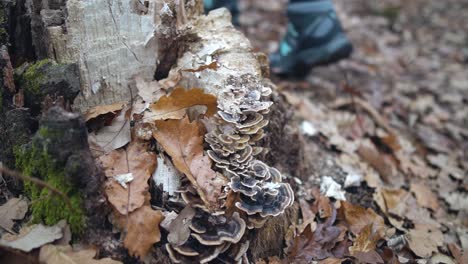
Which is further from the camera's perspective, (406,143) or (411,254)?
(406,143)

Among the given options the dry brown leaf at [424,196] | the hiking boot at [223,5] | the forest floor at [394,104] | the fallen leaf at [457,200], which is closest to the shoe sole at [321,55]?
the forest floor at [394,104]

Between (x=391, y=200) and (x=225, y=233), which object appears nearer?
(x=225, y=233)

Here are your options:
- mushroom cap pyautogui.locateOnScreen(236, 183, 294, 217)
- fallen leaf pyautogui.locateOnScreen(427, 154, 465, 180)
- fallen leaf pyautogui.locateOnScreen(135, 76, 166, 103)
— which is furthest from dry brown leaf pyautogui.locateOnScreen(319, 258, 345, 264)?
fallen leaf pyautogui.locateOnScreen(427, 154, 465, 180)

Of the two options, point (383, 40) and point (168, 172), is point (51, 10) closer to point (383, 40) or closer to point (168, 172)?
point (168, 172)

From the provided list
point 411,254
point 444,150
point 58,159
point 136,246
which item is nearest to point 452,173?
point 444,150

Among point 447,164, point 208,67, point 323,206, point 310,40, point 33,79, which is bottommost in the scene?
point 447,164

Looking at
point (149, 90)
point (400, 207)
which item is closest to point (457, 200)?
point (400, 207)

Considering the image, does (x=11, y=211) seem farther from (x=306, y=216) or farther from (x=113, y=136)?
(x=306, y=216)
